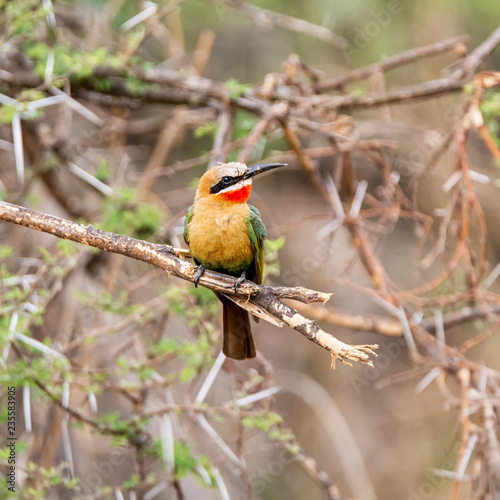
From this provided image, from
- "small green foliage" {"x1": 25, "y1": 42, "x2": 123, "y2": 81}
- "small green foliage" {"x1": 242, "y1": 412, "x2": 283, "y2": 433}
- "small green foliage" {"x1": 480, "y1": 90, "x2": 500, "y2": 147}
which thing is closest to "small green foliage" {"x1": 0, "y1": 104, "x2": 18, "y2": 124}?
"small green foliage" {"x1": 25, "y1": 42, "x2": 123, "y2": 81}

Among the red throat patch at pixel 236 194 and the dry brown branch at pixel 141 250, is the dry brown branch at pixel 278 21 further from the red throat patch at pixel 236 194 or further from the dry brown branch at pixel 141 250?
the dry brown branch at pixel 141 250

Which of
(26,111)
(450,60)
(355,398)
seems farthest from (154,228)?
(355,398)

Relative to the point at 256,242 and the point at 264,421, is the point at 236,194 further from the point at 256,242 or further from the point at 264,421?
the point at 264,421

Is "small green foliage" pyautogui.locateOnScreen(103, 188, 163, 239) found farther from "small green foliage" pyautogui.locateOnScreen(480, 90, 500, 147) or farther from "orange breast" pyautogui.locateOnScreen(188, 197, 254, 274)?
"small green foliage" pyautogui.locateOnScreen(480, 90, 500, 147)

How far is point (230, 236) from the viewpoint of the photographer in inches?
133

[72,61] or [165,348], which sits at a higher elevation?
[72,61]

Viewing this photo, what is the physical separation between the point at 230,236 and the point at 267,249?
1.10 feet

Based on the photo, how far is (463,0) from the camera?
679cm

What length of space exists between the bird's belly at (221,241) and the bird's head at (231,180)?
140mm

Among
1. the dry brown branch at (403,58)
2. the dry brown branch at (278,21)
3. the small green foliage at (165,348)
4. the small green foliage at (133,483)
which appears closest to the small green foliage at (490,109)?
the dry brown branch at (403,58)

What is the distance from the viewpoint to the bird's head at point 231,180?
3.44 metres

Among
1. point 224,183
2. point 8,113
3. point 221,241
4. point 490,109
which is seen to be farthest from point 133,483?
point 490,109

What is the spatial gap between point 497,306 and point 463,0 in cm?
391

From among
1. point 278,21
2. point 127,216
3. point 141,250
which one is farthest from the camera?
point 278,21
